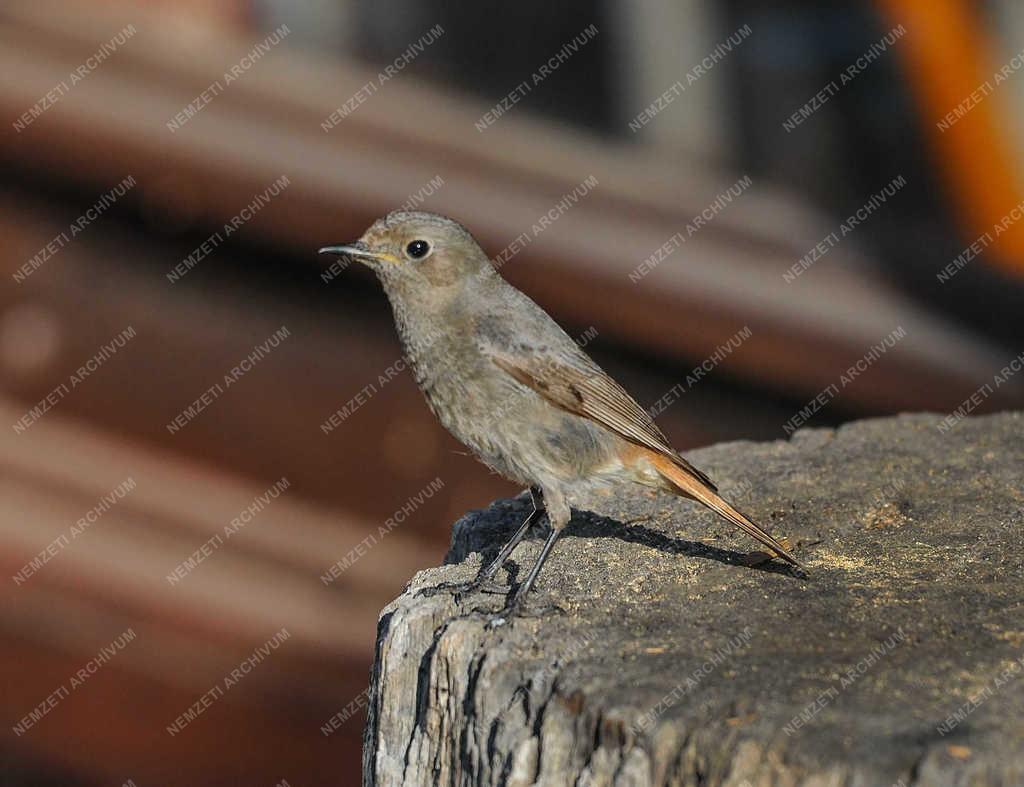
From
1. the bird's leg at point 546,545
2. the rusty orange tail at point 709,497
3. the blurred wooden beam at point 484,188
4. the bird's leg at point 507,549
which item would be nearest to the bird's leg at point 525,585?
the bird's leg at point 546,545

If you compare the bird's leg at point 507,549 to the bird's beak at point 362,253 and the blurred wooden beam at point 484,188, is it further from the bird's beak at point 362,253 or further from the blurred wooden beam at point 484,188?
the blurred wooden beam at point 484,188

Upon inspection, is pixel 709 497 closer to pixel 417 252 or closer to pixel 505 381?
pixel 505 381

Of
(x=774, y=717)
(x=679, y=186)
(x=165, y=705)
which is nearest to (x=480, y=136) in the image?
(x=679, y=186)

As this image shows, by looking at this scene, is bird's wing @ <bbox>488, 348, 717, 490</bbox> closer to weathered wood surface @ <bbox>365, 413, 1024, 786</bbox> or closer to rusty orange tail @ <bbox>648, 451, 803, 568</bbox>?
rusty orange tail @ <bbox>648, 451, 803, 568</bbox>

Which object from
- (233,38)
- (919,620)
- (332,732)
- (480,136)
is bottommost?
(919,620)

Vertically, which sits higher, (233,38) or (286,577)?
(233,38)

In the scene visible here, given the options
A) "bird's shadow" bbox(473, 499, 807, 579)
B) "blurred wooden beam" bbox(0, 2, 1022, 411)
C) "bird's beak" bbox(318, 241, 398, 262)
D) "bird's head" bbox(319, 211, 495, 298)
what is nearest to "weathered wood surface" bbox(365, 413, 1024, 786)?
"bird's shadow" bbox(473, 499, 807, 579)

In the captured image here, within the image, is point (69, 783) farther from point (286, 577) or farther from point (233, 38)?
point (233, 38)
